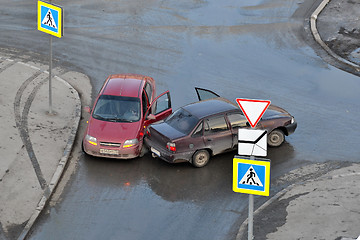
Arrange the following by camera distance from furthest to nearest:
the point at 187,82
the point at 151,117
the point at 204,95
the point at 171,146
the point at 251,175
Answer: the point at 187,82
the point at 204,95
the point at 151,117
the point at 171,146
the point at 251,175

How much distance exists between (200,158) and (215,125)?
3.34 ft

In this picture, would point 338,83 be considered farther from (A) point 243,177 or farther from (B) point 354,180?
(A) point 243,177

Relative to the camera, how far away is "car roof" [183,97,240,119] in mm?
18797

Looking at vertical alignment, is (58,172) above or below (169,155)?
below

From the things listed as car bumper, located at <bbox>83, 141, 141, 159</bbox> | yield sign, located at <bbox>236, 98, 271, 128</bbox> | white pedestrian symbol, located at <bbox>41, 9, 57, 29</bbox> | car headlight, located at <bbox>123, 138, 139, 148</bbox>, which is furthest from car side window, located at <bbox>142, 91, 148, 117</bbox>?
yield sign, located at <bbox>236, 98, 271, 128</bbox>

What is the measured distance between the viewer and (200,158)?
1848 cm

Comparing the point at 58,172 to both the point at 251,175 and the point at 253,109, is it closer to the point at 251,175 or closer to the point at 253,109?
the point at 253,109

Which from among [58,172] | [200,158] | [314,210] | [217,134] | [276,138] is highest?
[217,134]

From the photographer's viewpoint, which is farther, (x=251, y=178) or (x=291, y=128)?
(x=291, y=128)

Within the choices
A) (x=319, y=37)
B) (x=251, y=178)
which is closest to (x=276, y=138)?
(x=251, y=178)

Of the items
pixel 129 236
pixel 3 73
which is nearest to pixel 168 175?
pixel 129 236

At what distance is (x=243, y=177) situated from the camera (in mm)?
11734

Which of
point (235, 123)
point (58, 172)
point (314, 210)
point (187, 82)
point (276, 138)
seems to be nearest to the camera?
point (314, 210)

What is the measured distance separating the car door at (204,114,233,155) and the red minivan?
5.73 feet
